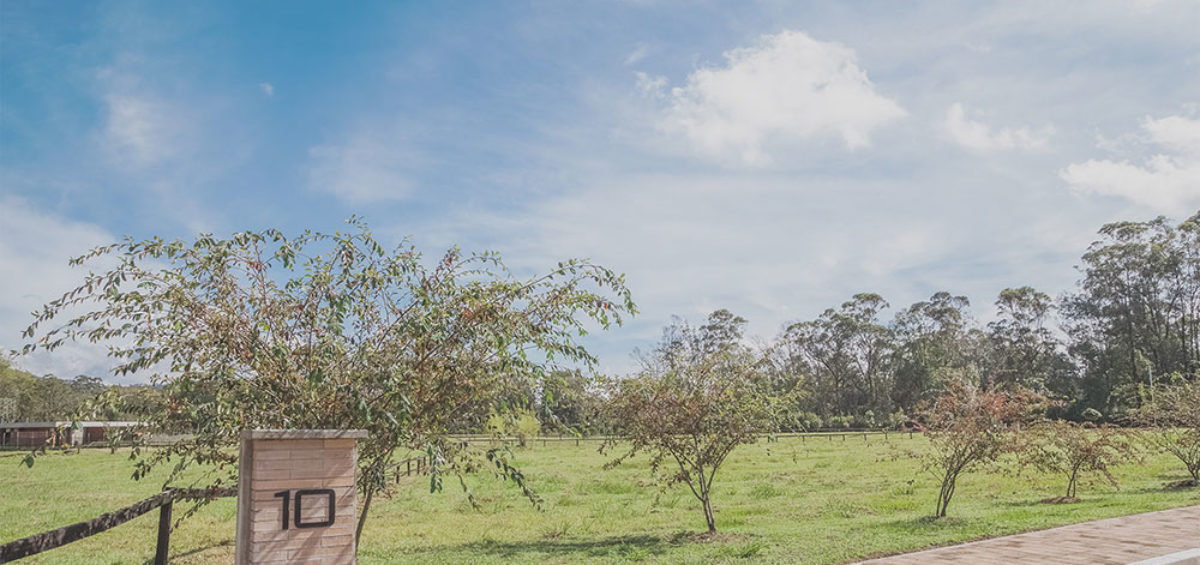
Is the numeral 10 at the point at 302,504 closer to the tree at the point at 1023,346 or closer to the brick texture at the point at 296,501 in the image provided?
the brick texture at the point at 296,501

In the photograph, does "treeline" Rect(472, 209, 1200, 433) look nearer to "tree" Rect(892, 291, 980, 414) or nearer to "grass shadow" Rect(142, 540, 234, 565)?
"tree" Rect(892, 291, 980, 414)

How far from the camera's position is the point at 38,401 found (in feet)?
231

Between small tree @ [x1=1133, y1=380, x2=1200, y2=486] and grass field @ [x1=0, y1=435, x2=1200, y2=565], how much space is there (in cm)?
114

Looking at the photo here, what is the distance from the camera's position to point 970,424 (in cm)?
1369

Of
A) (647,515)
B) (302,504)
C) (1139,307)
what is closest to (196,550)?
(647,515)

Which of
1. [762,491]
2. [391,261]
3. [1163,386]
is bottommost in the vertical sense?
[762,491]

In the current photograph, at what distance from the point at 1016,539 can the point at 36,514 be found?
19.3 meters

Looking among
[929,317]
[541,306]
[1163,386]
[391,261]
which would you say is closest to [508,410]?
[541,306]

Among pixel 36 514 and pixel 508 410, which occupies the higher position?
pixel 508 410

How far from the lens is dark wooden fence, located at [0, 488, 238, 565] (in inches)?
174

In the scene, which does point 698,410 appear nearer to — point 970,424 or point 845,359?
point 970,424

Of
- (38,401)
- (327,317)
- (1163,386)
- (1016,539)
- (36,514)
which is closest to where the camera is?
(327,317)

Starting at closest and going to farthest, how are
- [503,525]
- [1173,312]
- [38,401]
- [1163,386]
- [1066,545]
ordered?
1. [1066,545]
2. [503,525]
3. [1163,386]
4. [1173,312]
5. [38,401]

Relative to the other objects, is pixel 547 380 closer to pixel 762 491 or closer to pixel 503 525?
pixel 503 525
